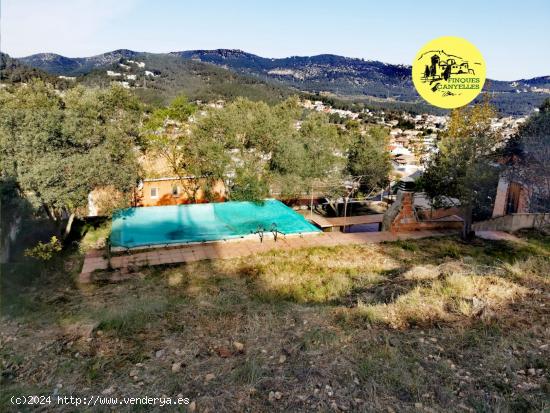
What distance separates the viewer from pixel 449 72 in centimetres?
1334

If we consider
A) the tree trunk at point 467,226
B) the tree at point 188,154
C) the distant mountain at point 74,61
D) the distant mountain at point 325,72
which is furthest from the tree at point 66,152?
the distant mountain at point 325,72

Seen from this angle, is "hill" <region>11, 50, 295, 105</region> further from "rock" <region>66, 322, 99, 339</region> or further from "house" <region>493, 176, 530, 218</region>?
"rock" <region>66, 322, 99, 339</region>

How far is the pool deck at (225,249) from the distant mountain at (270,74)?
59887 millimetres

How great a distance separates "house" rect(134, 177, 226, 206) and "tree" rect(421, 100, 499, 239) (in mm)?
12917

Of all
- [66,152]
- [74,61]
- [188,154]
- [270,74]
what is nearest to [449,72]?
[188,154]

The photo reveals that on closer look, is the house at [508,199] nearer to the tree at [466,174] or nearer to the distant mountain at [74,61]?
the tree at [466,174]

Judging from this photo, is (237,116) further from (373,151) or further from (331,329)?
(331,329)

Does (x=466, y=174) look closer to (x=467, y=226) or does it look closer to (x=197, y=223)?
(x=467, y=226)

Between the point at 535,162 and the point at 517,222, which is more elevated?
the point at 535,162

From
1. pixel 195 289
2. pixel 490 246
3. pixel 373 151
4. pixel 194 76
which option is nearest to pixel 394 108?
pixel 194 76

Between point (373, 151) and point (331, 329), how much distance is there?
21583 mm

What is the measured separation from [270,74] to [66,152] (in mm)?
137394

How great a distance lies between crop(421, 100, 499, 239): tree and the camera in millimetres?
15781

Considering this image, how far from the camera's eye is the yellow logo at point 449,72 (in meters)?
12.9
